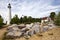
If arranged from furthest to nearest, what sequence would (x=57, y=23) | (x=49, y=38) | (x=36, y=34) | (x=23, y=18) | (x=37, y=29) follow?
(x=23, y=18) < (x=57, y=23) < (x=37, y=29) < (x=36, y=34) < (x=49, y=38)

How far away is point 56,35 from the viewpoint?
21.4m

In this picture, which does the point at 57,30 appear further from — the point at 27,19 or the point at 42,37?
the point at 27,19

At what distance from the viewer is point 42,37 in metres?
21.2

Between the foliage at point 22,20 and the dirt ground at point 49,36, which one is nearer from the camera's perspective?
the dirt ground at point 49,36

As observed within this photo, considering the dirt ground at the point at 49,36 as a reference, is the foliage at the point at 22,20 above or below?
above

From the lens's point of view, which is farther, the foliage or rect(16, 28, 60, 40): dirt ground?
the foliage

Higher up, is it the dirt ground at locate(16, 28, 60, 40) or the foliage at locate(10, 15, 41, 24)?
the foliage at locate(10, 15, 41, 24)

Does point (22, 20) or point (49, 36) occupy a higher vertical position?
point (22, 20)

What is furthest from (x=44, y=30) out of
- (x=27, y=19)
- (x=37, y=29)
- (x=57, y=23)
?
(x=27, y=19)

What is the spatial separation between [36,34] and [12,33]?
12.7 ft

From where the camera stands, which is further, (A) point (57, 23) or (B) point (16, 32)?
(A) point (57, 23)

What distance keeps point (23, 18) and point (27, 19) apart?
111 centimetres

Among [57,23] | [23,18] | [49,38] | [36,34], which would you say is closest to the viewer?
[49,38]

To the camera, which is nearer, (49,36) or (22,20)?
(49,36)
